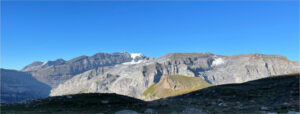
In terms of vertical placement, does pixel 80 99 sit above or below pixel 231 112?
above

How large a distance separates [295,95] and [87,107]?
29.5 meters

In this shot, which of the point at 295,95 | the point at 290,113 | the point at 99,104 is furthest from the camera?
the point at 295,95

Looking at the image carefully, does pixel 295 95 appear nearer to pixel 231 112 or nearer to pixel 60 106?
pixel 231 112

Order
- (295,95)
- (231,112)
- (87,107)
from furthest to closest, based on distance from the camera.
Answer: (295,95), (87,107), (231,112)

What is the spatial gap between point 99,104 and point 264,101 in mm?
22781

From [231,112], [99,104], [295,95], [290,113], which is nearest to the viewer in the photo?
[290,113]

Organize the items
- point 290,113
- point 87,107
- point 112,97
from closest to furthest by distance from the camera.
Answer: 1. point 290,113
2. point 87,107
3. point 112,97

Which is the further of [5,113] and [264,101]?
[264,101]

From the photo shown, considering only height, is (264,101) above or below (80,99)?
below

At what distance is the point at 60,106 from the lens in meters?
28.1

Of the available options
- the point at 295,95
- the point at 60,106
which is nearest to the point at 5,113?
the point at 60,106

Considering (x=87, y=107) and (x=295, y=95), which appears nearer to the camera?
(x=87, y=107)

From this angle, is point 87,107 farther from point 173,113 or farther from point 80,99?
point 173,113

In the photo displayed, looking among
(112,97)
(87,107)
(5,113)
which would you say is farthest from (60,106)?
(112,97)
